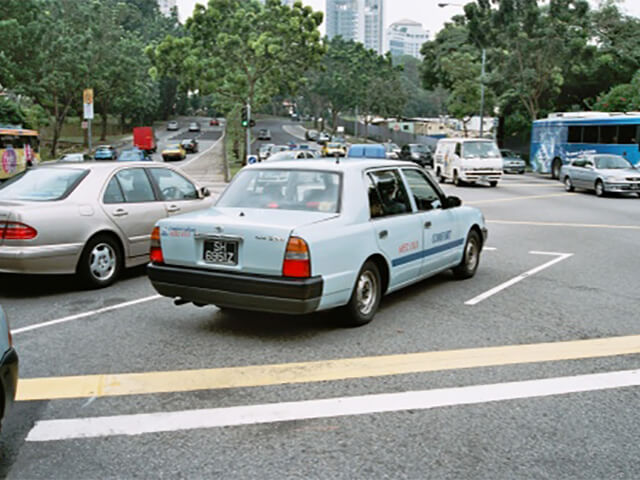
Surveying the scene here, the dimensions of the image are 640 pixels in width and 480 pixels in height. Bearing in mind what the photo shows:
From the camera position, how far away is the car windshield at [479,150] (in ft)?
91.2

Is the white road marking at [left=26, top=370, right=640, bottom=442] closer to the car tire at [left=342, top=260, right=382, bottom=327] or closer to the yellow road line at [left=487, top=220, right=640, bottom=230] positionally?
the car tire at [left=342, top=260, right=382, bottom=327]

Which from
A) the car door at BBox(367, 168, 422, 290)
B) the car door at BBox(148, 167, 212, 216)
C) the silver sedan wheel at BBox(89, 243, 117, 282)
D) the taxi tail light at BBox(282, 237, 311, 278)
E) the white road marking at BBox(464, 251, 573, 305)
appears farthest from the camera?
the car door at BBox(148, 167, 212, 216)

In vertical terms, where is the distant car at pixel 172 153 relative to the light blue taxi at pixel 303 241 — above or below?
below

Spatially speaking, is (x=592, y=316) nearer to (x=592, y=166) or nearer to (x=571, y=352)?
(x=571, y=352)

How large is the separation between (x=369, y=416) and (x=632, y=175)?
70.3 feet

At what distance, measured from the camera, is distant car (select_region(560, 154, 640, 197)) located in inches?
911

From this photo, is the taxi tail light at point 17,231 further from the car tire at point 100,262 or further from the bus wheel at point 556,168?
the bus wheel at point 556,168

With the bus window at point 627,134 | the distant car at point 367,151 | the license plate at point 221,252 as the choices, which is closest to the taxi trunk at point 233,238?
the license plate at point 221,252

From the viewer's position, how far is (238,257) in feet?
19.3

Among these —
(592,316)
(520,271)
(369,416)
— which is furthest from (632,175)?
(369,416)

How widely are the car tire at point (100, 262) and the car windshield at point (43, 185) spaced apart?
0.66 m

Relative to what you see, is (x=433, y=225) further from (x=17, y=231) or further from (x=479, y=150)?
(x=479, y=150)

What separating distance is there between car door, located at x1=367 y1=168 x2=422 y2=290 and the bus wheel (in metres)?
29.1

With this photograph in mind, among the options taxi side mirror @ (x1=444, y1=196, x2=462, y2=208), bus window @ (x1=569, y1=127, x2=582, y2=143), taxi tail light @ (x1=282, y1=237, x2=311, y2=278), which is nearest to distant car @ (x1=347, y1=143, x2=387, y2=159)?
bus window @ (x1=569, y1=127, x2=582, y2=143)
